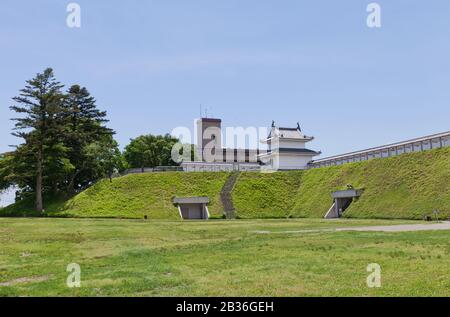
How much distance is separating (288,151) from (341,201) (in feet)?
59.8

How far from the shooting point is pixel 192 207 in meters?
50.5

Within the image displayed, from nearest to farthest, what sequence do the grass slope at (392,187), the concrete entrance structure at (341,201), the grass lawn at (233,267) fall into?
the grass lawn at (233,267) → the grass slope at (392,187) → the concrete entrance structure at (341,201)

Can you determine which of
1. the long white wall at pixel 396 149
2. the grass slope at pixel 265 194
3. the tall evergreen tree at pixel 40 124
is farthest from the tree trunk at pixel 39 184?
the long white wall at pixel 396 149

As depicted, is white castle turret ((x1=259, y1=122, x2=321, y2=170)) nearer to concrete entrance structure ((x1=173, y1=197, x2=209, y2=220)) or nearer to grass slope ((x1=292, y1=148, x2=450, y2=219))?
grass slope ((x1=292, y1=148, x2=450, y2=219))

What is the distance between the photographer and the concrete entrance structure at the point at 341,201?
42156 mm

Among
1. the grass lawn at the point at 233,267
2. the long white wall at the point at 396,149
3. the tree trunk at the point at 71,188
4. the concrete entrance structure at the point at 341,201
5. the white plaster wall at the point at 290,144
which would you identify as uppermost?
the white plaster wall at the point at 290,144

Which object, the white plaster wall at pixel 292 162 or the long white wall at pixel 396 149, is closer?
the long white wall at pixel 396 149

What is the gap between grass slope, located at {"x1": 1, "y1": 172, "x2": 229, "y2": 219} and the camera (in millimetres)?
47153

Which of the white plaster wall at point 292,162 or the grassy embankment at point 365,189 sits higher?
the white plaster wall at point 292,162

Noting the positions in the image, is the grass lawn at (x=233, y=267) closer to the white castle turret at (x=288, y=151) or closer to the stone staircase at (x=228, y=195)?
the stone staircase at (x=228, y=195)

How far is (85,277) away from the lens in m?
10.4

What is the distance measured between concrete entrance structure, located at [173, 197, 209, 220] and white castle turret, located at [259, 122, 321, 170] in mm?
16176

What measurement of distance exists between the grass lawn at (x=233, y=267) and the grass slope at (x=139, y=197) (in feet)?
95.1
